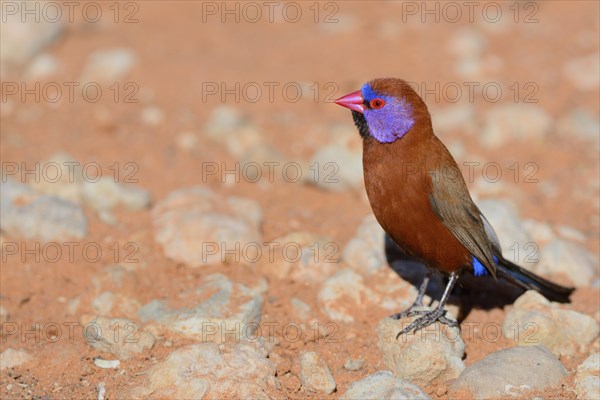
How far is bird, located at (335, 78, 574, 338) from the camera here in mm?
5434

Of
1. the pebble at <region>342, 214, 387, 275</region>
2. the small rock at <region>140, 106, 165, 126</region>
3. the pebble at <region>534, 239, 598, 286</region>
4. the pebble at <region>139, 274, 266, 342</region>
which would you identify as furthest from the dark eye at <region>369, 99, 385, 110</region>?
the small rock at <region>140, 106, 165, 126</region>

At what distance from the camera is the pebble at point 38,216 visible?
21.0ft

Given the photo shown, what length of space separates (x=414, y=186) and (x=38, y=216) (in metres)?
2.98

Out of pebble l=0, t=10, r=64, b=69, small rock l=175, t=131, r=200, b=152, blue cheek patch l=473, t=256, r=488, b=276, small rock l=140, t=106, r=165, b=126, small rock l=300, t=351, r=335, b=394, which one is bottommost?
small rock l=300, t=351, r=335, b=394

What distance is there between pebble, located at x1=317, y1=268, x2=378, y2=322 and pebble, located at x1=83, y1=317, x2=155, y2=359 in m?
1.29

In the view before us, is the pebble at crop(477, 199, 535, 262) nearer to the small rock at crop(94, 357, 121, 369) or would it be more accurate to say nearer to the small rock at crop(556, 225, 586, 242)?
the small rock at crop(556, 225, 586, 242)

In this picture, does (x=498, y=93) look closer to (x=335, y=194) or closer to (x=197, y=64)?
(x=335, y=194)

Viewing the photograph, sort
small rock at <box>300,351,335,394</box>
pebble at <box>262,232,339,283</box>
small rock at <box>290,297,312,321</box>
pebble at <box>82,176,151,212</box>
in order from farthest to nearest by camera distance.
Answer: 1. pebble at <box>82,176,151,212</box>
2. pebble at <box>262,232,339,283</box>
3. small rock at <box>290,297,312,321</box>
4. small rock at <box>300,351,335,394</box>

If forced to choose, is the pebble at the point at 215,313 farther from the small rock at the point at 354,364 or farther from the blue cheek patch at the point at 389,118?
the blue cheek patch at the point at 389,118

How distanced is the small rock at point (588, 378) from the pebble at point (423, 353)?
2.35 ft

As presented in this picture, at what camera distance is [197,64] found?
9.57 metres

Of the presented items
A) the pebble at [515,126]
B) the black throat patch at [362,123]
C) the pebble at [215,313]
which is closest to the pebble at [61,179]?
the pebble at [215,313]

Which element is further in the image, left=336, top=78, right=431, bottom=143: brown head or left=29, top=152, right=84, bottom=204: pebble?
left=29, top=152, right=84, bottom=204: pebble

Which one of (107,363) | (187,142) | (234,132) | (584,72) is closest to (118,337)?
(107,363)
